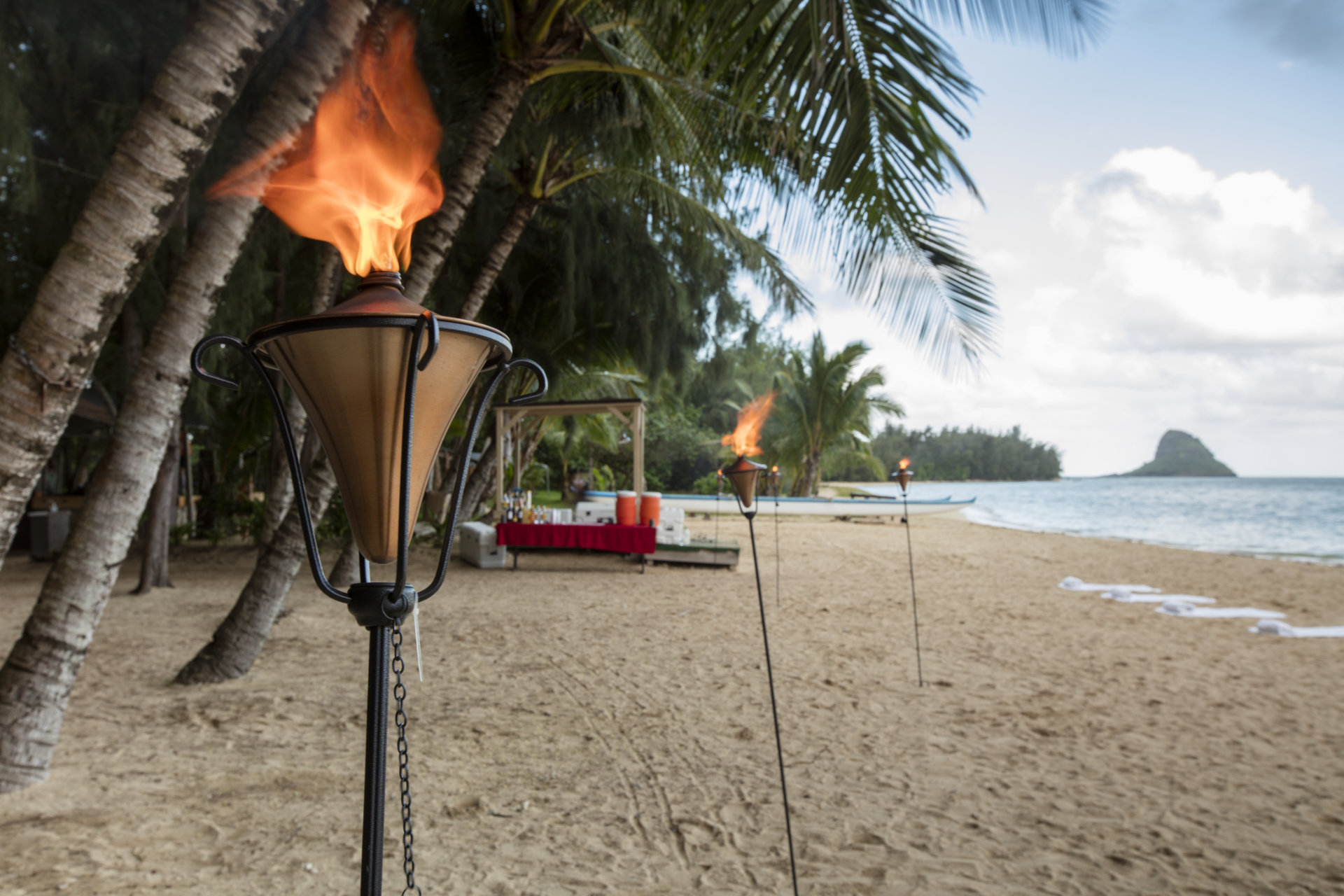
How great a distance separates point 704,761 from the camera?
13.2 feet

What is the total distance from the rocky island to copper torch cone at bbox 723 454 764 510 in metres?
114

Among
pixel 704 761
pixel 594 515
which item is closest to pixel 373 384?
pixel 704 761

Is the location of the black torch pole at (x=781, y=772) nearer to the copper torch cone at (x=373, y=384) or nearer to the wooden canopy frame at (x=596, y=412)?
the copper torch cone at (x=373, y=384)

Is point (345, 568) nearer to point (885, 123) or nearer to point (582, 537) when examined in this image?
point (582, 537)

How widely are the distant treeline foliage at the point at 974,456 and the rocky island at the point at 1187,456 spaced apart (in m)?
32.9

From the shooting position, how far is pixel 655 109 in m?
6.84

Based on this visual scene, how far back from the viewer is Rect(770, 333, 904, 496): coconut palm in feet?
81.7

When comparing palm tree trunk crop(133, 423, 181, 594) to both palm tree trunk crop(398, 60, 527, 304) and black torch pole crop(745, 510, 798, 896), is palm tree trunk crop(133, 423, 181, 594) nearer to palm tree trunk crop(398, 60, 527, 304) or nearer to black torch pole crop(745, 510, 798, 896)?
palm tree trunk crop(398, 60, 527, 304)

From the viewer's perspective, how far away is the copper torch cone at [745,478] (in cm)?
378

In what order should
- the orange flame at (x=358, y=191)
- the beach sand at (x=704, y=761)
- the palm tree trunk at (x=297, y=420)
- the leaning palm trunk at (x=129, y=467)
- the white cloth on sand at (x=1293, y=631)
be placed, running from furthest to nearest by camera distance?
the white cloth on sand at (x=1293, y=631), the palm tree trunk at (x=297, y=420), the leaning palm trunk at (x=129, y=467), the beach sand at (x=704, y=761), the orange flame at (x=358, y=191)

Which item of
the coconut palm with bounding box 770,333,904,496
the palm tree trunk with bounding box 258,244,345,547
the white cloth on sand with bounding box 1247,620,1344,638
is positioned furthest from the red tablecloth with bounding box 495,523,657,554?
the coconut palm with bounding box 770,333,904,496

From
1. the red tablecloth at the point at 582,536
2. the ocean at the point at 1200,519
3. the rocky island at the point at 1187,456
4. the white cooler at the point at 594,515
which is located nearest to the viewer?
the red tablecloth at the point at 582,536

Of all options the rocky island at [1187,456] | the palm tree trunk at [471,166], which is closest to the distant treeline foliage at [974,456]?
the rocky island at [1187,456]

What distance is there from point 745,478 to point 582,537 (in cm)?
760
